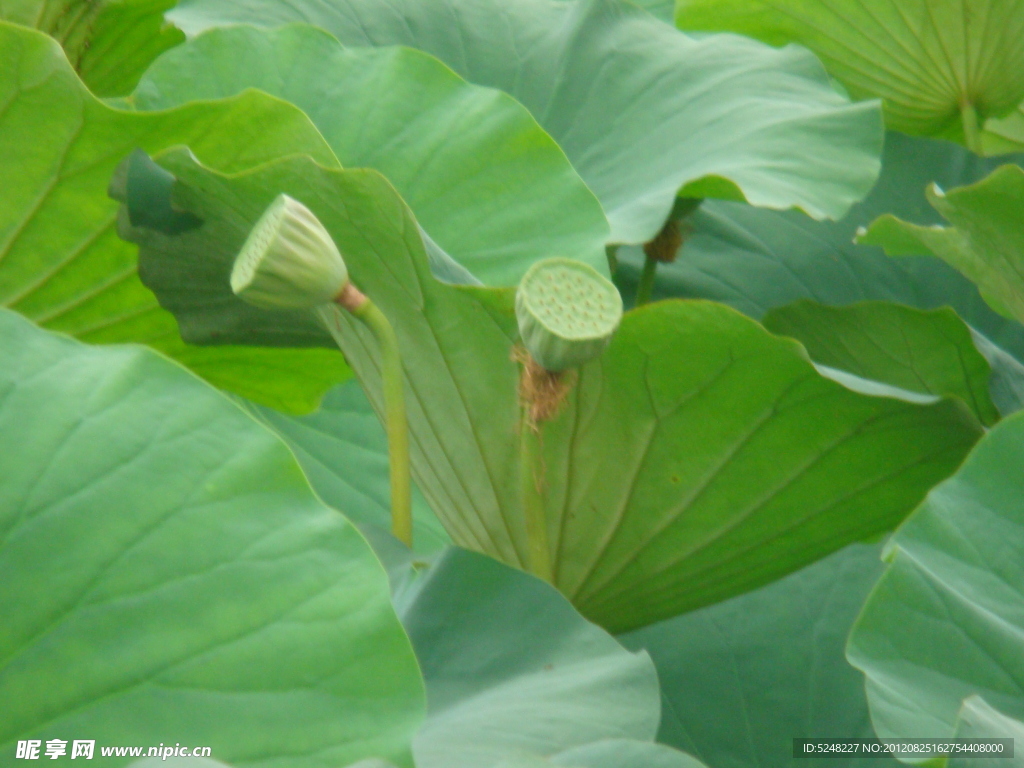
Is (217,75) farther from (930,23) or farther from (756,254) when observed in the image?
(930,23)

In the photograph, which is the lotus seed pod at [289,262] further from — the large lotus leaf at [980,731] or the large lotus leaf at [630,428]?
the large lotus leaf at [980,731]

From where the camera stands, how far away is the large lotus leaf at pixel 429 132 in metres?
0.86

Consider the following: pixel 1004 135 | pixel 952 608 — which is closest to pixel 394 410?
pixel 952 608

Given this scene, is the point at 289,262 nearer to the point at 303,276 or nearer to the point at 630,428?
the point at 303,276

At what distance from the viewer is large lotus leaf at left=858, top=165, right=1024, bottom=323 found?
783 mm

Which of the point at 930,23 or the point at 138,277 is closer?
the point at 138,277

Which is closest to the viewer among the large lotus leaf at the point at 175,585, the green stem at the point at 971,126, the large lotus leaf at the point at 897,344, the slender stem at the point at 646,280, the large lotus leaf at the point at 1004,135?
the large lotus leaf at the point at 175,585

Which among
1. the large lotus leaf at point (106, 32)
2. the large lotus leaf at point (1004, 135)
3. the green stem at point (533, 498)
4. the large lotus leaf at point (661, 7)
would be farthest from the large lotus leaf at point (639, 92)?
the large lotus leaf at point (1004, 135)

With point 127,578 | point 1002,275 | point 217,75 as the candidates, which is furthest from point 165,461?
point 1002,275

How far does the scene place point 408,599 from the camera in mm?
664

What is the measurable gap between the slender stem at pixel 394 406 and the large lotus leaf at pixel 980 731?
37 cm

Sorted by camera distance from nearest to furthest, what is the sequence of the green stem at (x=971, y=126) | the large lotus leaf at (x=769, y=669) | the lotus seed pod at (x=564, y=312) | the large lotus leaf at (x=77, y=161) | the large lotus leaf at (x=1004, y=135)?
the lotus seed pod at (x=564, y=312), the large lotus leaf at (x=77, y=161), the large lotus leaf at (x=769, y=669), the green stem at (x=971, y=126), the large lotus leaf at (x=1004, y=135)

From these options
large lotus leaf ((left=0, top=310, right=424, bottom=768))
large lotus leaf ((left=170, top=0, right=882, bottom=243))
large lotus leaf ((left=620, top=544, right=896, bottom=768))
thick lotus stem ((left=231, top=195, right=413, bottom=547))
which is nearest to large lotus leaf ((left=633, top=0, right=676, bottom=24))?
large lotus leaf ((left=170, top=0, right=882, bottom=243))

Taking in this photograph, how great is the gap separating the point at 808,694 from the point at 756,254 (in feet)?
1.76
